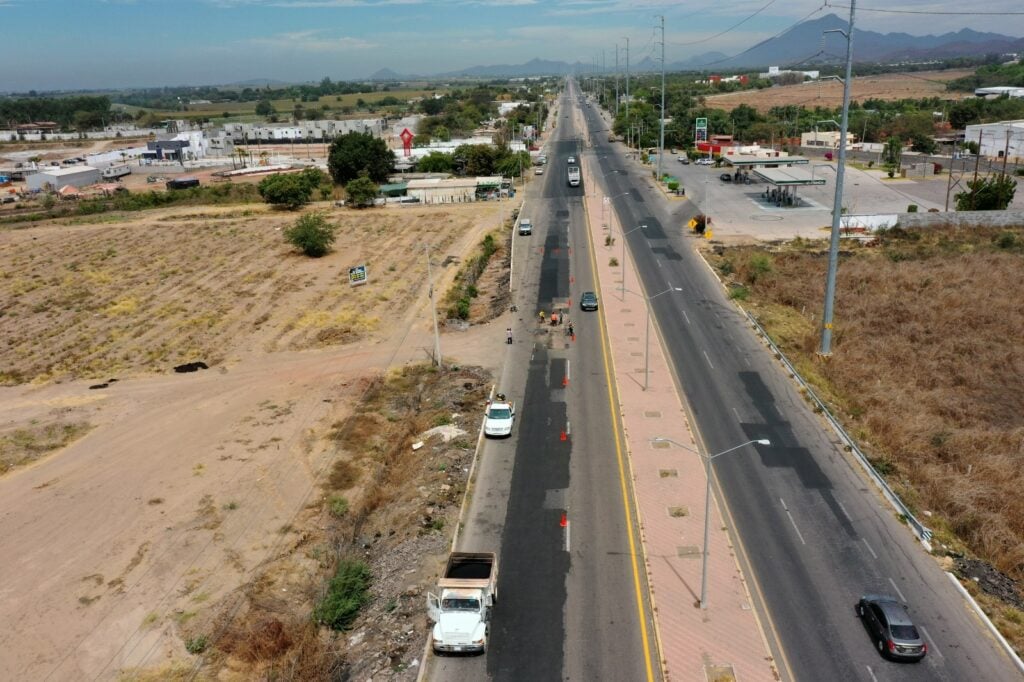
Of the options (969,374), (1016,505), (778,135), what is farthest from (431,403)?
(778,135)

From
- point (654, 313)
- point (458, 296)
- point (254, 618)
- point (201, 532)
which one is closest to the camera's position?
point (254, 618)

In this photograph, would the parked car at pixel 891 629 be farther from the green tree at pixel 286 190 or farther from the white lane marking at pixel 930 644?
the green tree at pixel 286 190

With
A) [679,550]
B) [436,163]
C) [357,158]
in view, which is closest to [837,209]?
[679,550]

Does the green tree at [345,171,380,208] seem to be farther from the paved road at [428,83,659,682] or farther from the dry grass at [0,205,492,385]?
the paved road at [428,83,659,682]

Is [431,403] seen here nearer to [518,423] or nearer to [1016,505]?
[518,423]

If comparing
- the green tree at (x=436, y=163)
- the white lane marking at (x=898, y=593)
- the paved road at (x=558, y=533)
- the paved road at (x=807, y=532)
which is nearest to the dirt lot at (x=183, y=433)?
the paved road at (x=558, y=533)

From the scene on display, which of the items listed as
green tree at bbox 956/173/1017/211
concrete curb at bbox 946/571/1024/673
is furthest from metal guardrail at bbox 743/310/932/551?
green tree at bbox 956/173/1017/211
